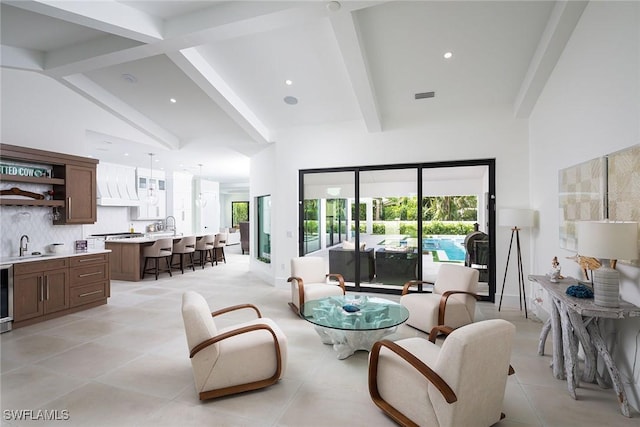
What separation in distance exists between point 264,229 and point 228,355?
5.44 m

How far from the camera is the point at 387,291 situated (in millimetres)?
5750

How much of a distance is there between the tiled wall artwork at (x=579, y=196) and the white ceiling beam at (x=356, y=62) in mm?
2721

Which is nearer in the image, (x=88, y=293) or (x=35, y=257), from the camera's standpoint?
(x=35, y=257)

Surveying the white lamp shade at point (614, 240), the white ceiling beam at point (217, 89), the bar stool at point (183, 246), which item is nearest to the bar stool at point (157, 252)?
the bar stool at point (183, 246)

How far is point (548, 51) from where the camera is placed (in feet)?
12.0

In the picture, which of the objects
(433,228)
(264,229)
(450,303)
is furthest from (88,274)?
(433,228)

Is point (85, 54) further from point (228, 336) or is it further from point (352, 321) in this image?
point (352, 321)

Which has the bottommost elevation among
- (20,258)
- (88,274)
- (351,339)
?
(351,339)

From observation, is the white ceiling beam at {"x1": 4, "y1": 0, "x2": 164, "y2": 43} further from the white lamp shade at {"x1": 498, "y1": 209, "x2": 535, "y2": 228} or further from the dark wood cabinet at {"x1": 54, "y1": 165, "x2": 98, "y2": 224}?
the white lamp shade at {"x1": 498, "y1": 209, "x2": 535, "y2": 228}

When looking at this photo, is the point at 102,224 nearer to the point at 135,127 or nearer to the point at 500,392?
the point at 135,127

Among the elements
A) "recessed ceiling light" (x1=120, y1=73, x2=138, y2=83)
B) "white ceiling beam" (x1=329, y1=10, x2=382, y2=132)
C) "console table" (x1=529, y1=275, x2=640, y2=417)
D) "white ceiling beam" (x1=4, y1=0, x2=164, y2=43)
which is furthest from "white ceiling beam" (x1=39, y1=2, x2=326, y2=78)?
"console table" (x1=529, y1=275, x2=640, y2=417)

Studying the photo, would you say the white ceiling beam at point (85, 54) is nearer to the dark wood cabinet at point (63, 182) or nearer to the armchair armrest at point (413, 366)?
the dark wood cabinet at point (63, 182)

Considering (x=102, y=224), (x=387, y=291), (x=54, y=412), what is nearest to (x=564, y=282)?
(x=387, y=291)

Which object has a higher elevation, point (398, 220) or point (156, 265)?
point (398, 220)
